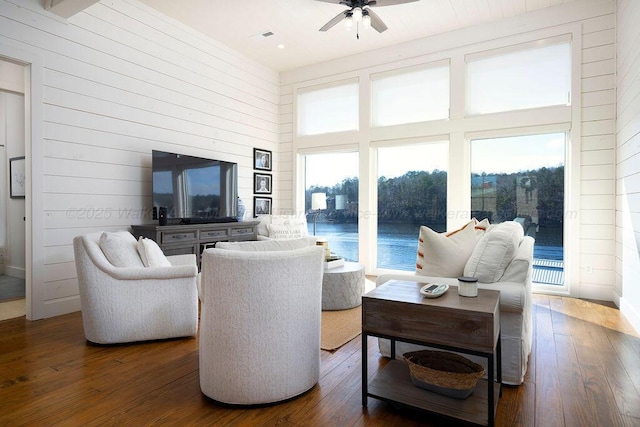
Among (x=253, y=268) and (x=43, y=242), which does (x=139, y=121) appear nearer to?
(x=43, y=242)

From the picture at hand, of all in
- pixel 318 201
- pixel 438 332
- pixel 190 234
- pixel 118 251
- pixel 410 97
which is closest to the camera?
pixel 438 332

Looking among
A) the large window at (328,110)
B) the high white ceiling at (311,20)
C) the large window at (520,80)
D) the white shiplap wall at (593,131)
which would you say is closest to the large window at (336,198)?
the large window at (328,110)

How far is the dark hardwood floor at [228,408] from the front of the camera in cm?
184

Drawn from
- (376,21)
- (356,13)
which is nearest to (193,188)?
(356,13)

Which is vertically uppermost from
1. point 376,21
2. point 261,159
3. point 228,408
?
point 376,21

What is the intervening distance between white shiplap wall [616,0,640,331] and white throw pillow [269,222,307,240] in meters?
3.64

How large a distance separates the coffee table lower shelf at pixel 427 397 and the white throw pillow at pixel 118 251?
2.05 meters

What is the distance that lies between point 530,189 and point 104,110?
4985 mm

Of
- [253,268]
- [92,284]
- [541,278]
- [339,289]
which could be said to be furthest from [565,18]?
[92,284]

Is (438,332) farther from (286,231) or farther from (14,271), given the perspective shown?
(14,271)

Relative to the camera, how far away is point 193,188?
4543 millimetres

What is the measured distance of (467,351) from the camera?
172 centimetres

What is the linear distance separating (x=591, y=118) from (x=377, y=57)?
2866 millimetres

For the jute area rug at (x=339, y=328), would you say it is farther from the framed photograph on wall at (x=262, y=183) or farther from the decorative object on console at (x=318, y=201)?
the framed photograph on wall at (x=262, y=183)
